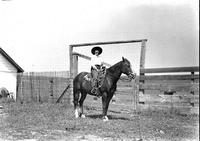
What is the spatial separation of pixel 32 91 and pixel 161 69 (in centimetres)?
1078

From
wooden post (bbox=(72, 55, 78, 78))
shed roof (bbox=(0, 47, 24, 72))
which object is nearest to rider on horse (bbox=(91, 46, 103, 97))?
wooden post (bbox=(72, 55, 78, 78))

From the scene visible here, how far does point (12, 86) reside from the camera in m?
23.5

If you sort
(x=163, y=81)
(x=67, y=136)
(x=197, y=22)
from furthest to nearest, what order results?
(x=163, y=81) → (x=67, y=136) → (x=197, y=22)

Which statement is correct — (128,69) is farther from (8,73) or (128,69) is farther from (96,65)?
(8,73)

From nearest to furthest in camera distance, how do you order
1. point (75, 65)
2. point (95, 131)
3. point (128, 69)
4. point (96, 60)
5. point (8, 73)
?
point (95, 131) → point (128, 69) → point (96, 60) → point (75, 65) → point (8, 73)

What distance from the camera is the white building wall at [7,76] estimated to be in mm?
23031

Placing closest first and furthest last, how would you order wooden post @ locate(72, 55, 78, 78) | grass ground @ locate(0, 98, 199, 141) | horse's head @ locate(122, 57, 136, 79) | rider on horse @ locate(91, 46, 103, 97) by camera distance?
grass ground @ locate(0, 98, 199, 141), horse's head @ locate(122, 57, 136, 79), rider on horse @ locate(91, 46, 103, 97), wooden post @ locate(72, 55, 78, 78)

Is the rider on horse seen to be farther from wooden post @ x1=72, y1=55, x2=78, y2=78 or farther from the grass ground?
wooden post @ x1=72, y1=55, x2=78, y2=78

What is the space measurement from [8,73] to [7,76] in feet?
1.02

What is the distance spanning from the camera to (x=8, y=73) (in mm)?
23766

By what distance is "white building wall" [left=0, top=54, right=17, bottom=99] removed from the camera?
23031mm

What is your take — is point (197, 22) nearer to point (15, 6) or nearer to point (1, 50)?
point (15, 6)

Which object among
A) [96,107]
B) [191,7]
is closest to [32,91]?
[96,107]

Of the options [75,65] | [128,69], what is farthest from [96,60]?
[75,65]
